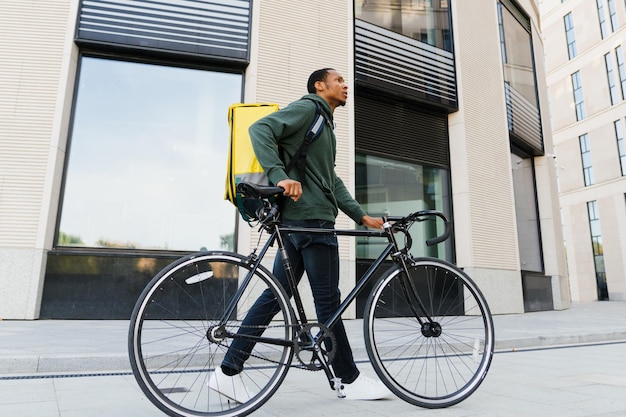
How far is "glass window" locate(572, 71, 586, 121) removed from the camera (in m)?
30.4

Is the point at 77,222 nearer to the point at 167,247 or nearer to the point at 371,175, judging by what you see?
the point at 167,247

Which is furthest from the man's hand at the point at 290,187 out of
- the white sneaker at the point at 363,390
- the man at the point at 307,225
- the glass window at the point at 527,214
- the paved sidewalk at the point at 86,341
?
the glass window at the point at 527,214

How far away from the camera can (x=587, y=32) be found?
1183 inches

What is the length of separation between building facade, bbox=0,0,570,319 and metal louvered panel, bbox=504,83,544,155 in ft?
2.69

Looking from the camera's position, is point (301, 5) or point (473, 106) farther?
point (473, 106)

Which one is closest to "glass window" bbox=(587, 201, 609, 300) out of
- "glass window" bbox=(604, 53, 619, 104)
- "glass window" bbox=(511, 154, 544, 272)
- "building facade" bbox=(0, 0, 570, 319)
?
"glass window" bbox=(604, 53, 619, 104)

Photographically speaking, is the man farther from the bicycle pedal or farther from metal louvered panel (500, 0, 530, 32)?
metal louvered panel (500, 0, 530, 32)

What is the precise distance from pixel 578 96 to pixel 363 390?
114 feet

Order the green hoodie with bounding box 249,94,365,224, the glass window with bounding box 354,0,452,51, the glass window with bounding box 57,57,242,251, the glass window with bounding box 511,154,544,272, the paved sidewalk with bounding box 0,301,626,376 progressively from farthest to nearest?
1. the glass window with bounding box 511,154,544,272
2. the glass window with bounding box 354,0,452,51
3. the glass window with bounding box 57,57,242,251
4. the paved sidewalk with bounding box 0,301,626,376
5. the green hoodie with bounding box 249,94,365,224

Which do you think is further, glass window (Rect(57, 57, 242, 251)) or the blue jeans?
glass window (Rect(57, 57, 242, 251))

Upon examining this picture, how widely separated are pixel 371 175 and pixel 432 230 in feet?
6.07

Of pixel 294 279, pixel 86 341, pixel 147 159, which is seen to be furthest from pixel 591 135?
pixel 294 279

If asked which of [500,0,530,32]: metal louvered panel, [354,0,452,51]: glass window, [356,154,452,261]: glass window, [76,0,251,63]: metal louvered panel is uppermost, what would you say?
[500,0,530,32]: metal louvered panel

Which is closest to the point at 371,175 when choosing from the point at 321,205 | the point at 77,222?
the point at 77,222
